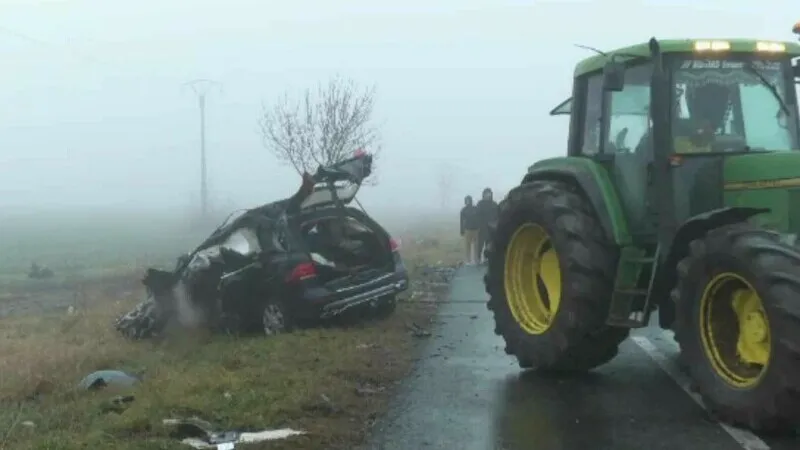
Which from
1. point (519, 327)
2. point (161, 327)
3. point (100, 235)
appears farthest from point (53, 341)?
point (100, 235)

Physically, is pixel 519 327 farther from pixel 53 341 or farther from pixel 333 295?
pixel 53 341

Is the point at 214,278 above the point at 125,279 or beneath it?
above

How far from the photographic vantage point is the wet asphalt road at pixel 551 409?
261 inches

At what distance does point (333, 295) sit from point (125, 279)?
15029 mm

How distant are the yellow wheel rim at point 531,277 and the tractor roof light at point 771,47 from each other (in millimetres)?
2468

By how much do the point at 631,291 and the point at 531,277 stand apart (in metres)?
1.80

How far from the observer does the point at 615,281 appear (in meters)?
8.26

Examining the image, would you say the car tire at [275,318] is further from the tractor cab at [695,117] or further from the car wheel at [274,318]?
the tractor cab at [695,117]

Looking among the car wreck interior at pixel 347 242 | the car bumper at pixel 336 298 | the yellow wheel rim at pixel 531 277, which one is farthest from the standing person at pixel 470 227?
the yellow wheel rim at pixel 531 277

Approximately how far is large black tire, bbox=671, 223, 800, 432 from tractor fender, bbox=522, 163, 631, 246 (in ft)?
3.82

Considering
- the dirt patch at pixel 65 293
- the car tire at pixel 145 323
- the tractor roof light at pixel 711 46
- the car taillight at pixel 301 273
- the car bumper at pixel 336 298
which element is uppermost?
the tractor roof light at pixel 711 46

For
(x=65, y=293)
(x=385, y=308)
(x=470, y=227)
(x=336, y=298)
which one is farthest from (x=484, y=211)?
(x=336, y=298)

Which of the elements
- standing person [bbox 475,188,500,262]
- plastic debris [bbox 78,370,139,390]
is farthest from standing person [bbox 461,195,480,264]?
plastic debris [bbox 78,370,139,390]

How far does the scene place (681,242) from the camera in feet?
24.5
